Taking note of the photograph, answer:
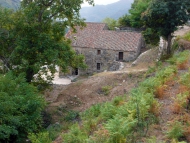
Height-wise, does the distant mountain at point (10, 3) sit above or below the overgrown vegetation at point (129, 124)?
above

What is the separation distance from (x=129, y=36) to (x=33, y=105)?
23.8 meters

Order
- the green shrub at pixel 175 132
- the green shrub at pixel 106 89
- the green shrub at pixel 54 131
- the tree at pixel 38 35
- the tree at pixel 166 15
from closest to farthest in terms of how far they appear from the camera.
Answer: the green shrub at pixel 175 132 → the green shrub at pixel 54 131 → the tree at pixel 38 35 → the green shrub at pixel 106 89 → the tree at pixel 166 15

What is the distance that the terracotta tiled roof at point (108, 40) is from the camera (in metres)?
32.5

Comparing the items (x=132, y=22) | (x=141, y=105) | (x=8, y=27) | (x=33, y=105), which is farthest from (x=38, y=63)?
(x=132, y=22)

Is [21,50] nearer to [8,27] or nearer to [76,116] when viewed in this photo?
[8,27]

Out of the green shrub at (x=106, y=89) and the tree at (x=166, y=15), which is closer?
the green shrub at (x=106, y=89)

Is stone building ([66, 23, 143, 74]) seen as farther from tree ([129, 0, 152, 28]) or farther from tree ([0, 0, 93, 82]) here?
tree ([0, 0, 93, 82])

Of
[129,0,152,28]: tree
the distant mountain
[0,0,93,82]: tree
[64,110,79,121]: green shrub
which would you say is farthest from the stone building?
the distant mountain

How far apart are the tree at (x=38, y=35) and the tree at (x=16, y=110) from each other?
340 centimetres

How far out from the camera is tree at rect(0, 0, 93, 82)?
610 inches

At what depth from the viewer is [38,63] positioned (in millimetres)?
15125

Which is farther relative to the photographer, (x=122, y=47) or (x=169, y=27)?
(x=122, y=47)

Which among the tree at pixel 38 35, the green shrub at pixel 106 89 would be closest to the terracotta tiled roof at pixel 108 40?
the tree at pixel 38 35

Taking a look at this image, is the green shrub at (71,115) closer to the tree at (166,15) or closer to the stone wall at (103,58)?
the tree at (166,15)
